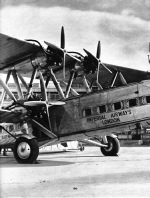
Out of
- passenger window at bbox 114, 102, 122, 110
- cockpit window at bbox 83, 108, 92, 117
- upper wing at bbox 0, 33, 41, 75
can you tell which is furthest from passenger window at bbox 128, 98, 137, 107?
upper wing at bbox 0, 33, 41, 75

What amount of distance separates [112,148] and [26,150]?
583 cm

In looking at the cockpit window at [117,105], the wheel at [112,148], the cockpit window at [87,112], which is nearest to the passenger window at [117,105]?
the cockpit window at [117,105]

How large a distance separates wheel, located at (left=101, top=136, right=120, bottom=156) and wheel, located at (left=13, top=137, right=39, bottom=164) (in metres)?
5.43

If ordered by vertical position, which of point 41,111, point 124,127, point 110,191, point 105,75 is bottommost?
point 110,191

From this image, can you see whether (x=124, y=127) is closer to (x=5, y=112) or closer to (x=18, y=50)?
(x=5, y=112)

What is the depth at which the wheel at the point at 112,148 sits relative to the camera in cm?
1538

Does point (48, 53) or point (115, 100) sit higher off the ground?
point (48, 53)

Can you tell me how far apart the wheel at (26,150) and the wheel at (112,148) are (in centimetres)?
543

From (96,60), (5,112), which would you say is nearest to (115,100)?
(96,60)

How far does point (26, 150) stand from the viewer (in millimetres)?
11648

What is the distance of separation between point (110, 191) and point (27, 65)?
416 inches

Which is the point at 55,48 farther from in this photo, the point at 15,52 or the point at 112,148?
the point at 112,148

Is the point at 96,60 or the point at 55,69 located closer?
the point at 96,60

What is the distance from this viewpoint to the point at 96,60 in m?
14.3
